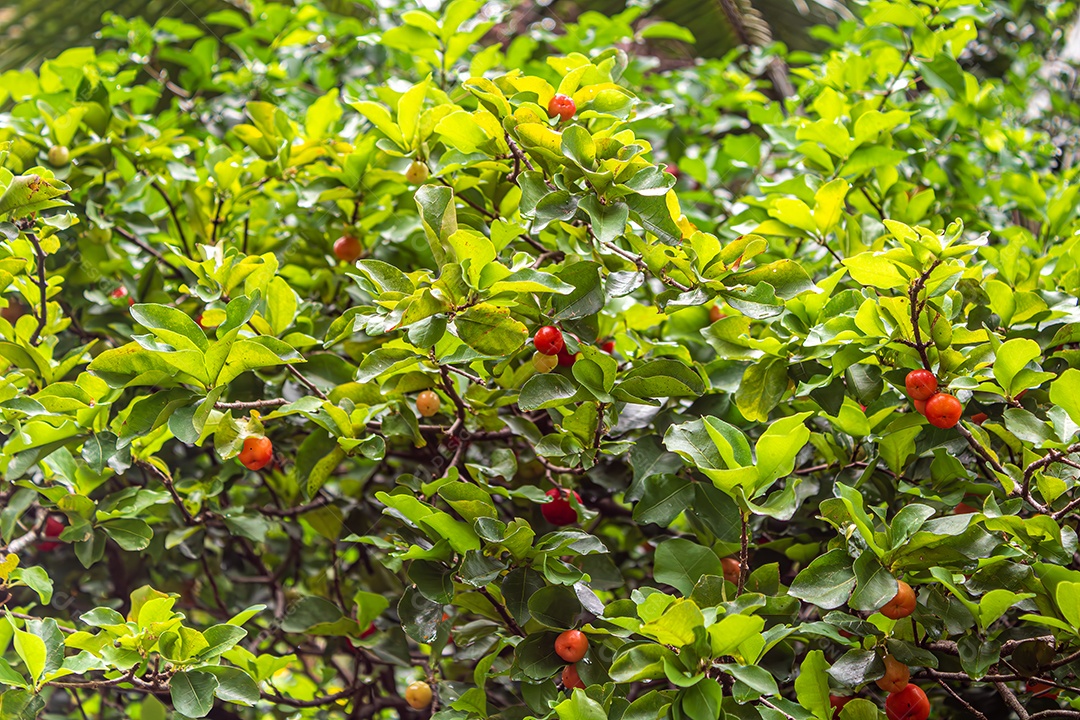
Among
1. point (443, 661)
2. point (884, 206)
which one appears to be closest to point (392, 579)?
point (443, 661)

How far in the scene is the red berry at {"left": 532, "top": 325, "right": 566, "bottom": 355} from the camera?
1213 millimetres

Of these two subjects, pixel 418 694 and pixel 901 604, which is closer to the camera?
pixel 901 604

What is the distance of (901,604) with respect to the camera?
1105 mm

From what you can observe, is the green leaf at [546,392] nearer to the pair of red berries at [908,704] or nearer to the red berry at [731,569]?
the red berry at [731,569]

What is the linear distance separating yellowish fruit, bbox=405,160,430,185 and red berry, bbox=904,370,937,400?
79 centimetres

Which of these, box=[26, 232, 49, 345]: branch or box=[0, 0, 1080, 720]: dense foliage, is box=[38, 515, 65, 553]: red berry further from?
box=[26, 232, 49, 345]: branch

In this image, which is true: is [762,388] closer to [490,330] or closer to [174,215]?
[490,330]

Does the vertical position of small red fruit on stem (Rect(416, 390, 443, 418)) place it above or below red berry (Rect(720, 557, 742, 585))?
above

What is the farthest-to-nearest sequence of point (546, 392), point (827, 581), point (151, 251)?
point (151, 251), point (546, 392), point (827, 581)

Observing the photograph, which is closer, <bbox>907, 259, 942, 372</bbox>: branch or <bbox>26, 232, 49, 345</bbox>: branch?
<bbox>907, 259, 942, 372</bbox>: branch

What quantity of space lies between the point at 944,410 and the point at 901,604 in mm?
252

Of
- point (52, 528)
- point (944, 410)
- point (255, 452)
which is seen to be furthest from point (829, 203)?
point (52, 528)

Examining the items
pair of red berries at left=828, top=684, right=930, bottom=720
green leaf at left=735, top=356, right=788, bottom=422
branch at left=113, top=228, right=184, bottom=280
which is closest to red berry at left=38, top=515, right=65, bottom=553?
branch at left=113, top=228, right=184, bottom=280

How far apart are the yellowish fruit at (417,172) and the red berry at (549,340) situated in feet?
1.32
